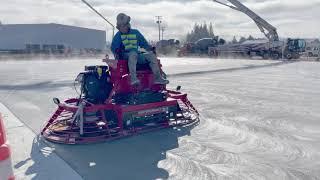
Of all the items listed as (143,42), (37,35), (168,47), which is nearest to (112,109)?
(143,42)

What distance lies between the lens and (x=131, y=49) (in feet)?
20.6

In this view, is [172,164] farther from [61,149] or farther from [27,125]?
[27,125]

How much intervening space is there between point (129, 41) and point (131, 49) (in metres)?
0.17

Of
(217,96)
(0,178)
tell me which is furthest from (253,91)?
(0,178)

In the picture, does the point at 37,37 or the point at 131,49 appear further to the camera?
the point at 37,37

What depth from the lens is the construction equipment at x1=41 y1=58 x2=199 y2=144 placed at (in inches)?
227

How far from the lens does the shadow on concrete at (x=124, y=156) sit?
4215mm

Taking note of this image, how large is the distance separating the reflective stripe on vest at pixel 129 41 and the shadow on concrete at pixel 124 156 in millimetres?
1650

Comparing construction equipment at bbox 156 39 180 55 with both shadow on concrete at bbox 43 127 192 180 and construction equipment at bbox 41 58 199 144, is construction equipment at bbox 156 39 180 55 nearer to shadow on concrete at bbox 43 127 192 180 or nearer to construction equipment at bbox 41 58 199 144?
construction equipment at bbox 41 58 199 144

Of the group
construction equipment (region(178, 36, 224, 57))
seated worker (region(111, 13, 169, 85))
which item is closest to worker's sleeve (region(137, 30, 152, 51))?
seated worker (region(111, 13, 169, 85))

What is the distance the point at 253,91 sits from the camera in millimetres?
11328

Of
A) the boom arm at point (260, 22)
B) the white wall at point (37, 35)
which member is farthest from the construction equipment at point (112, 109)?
the white wall at point (37, 35)

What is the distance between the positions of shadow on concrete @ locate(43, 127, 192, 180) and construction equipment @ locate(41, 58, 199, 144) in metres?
0.26

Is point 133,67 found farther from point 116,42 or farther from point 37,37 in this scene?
point 37,37
